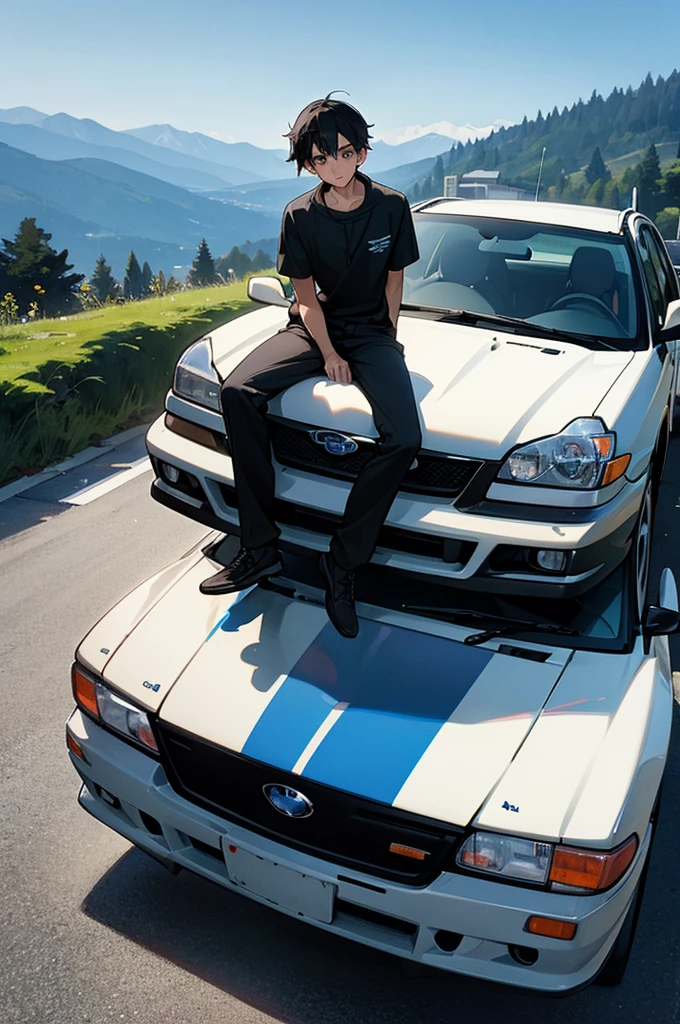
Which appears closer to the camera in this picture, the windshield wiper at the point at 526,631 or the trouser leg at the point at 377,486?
the windshield wiper at the point at 526,631

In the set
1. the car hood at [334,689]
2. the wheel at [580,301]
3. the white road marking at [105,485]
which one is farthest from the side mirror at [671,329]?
the white road marking at [105,485]

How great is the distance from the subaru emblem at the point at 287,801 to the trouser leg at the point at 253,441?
903 mm

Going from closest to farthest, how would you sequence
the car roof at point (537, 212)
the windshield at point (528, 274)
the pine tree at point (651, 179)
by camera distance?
1. the windshield at point (528, 274)
2. the car roof at point (537, 212)
3. the pine tree at point (651, 179)

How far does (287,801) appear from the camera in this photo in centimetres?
232

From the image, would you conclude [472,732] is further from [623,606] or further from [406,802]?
[623,606]

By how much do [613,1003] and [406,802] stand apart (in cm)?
99

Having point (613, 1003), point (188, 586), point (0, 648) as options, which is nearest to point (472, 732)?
→ point (613, 1003)

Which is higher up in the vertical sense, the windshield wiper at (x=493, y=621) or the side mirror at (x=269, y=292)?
the side mirror at (x=269, y=292)

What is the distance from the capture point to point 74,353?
7922 millimetres

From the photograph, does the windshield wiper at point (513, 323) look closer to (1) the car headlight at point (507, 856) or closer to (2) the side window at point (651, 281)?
(2) the side window at point (651, 281)

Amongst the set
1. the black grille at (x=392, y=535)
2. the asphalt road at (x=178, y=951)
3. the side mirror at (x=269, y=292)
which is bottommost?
the asphalt road at (x=178, y=951)

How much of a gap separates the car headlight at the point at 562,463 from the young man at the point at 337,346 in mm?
340

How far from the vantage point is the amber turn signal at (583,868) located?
2092 millimetres

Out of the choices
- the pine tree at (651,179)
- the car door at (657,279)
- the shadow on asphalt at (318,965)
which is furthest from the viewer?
the pine tree at (651,179)
